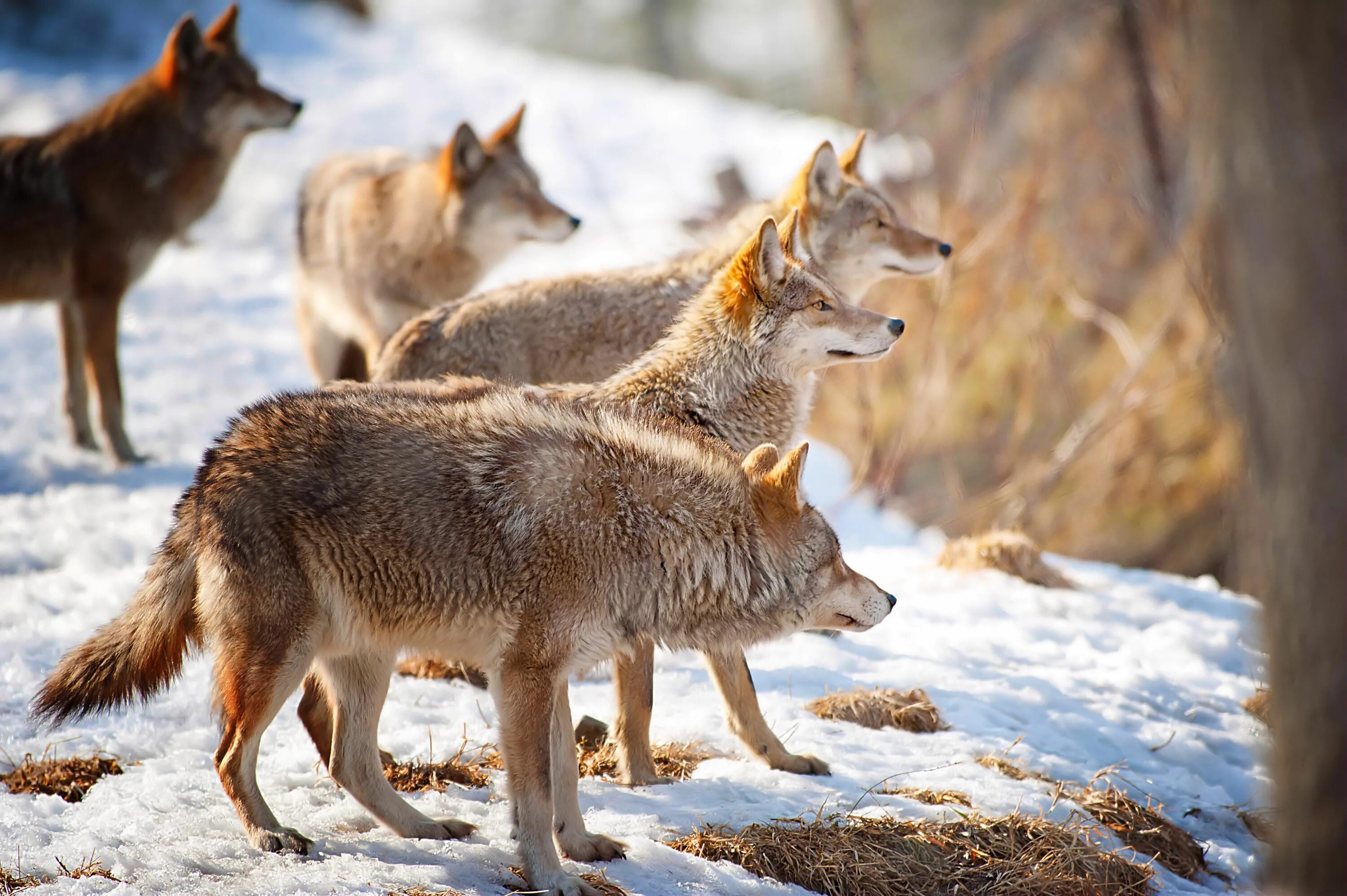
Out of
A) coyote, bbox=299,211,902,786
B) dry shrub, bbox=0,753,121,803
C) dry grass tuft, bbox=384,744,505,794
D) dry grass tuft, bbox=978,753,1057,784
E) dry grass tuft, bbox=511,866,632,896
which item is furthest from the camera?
coyote, bbox=299,211,902,786

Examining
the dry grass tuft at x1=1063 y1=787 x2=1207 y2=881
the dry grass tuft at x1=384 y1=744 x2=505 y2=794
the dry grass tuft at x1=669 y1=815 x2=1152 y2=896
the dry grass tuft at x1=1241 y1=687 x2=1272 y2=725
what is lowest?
the dry grass tuft at x1=384 y1=744 x2=505 y2=794

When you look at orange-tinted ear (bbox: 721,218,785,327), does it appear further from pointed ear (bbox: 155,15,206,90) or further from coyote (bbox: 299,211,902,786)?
pointed ear (bbox: 155,15,206,90)

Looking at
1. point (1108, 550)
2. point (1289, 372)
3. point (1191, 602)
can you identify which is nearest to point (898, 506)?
point (1108, 550)

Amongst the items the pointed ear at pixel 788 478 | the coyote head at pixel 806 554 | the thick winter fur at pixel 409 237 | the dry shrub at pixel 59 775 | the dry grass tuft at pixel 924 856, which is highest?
the thick winter fur at pixel 409 237

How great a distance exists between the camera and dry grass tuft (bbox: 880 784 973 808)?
4.51 m

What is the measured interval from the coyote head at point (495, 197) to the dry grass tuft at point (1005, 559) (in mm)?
3881

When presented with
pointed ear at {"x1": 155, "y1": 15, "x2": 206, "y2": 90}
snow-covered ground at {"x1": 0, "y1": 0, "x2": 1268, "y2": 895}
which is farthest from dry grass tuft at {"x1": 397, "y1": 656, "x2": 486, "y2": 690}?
pointed ear at {"x1": 155, "y1": 15, "x2": 206, "y2": 90}

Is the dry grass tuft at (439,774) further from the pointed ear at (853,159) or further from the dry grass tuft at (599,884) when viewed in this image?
the pointed ear at (853,159)

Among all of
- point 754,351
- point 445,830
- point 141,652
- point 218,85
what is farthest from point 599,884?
point 218,85

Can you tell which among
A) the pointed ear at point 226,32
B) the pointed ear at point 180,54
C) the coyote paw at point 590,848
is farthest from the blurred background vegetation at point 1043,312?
the coyote paw at point 590,848

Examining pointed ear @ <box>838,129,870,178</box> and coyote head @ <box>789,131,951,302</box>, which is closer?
coyote head @ <box>789,131,951,302</box>

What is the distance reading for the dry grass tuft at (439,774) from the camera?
4.49m

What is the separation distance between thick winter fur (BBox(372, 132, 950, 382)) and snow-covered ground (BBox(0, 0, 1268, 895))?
1829 mm

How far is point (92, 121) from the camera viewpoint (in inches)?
338
